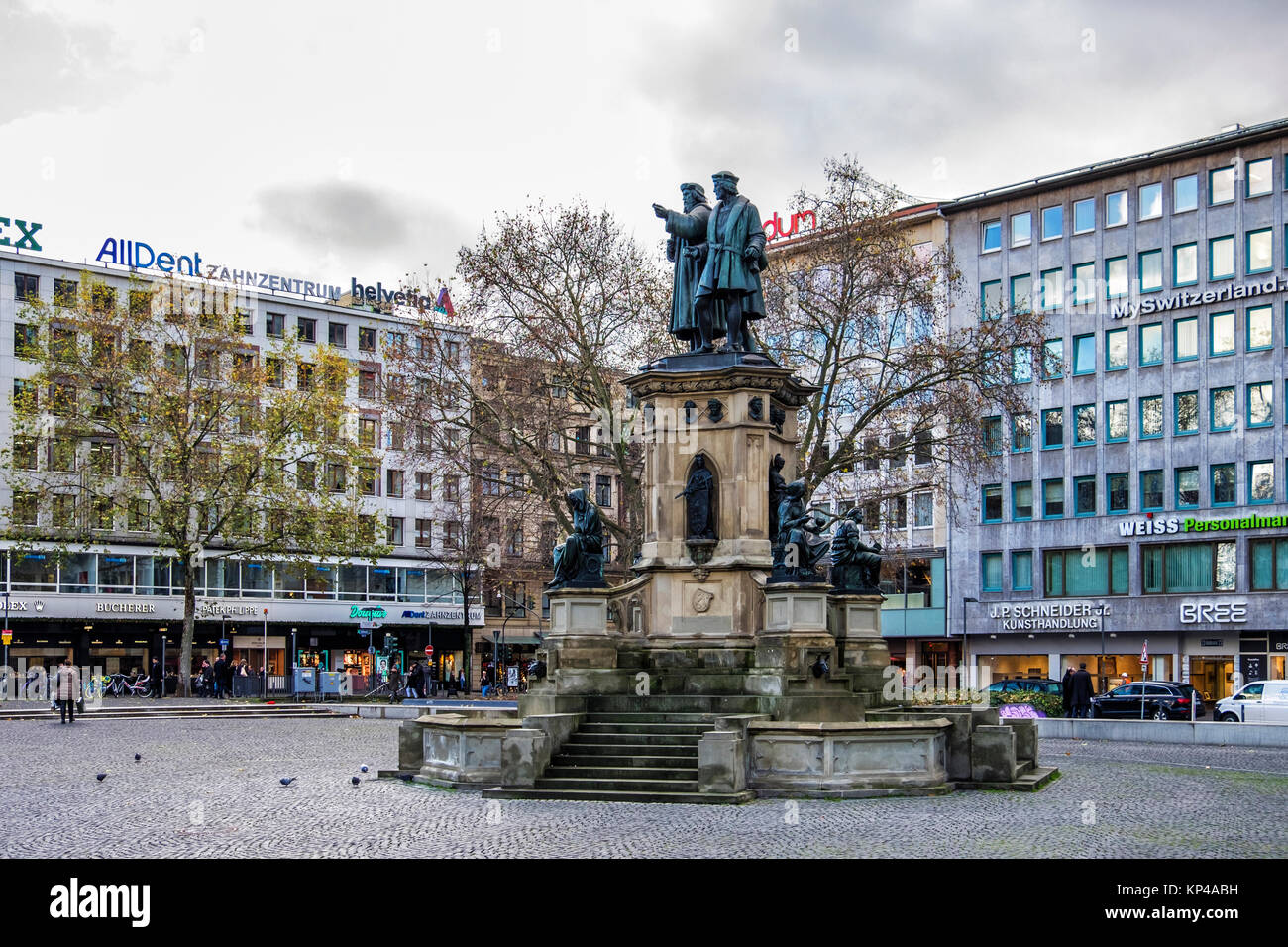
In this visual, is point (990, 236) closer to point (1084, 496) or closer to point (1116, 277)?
point (1116, 277)

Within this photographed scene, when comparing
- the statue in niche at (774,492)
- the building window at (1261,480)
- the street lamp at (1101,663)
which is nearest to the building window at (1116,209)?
the building window at (1261,480)

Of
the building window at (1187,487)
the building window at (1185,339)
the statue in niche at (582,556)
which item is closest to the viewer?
the statue in niche at (582,556)

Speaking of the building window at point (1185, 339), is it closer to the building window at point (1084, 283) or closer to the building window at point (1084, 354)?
the building window at point (1084, 354)

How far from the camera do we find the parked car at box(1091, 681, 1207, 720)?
4100 cm

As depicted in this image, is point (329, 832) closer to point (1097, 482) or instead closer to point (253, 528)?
point (253, 528)

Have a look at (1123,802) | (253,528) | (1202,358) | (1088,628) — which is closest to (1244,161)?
(1202,358)

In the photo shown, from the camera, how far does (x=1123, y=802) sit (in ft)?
56.3

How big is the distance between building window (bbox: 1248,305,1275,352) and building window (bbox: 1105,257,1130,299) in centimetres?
516

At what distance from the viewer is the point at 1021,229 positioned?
208 feet

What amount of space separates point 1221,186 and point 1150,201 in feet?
9.29

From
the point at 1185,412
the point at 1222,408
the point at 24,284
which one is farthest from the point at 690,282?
the point at 24,284

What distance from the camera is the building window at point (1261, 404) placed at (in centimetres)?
5534

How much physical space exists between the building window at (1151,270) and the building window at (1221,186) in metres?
2.74

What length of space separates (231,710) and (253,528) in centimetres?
1203
